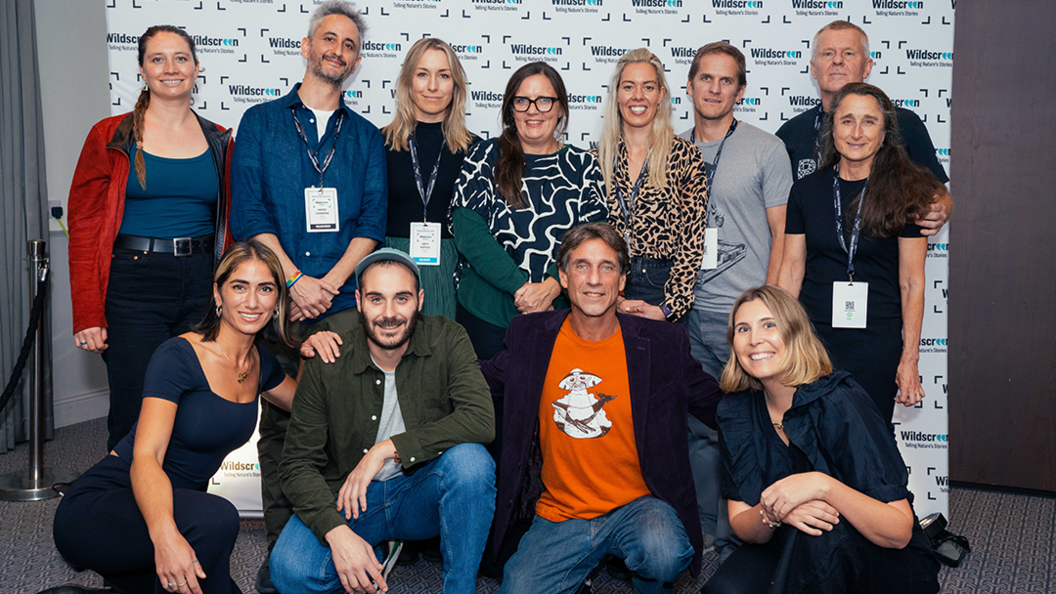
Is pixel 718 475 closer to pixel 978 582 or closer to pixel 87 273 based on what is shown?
pixel 978 582

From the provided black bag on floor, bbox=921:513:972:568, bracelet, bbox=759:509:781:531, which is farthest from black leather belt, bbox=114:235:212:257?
black bag on floor, bbox=921:513:972:568

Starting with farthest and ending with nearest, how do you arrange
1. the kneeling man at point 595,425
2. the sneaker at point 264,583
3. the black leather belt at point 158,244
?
the black leather belt at point 158,244, the sneaker at point 264,583, the kneeling man at point 595,425

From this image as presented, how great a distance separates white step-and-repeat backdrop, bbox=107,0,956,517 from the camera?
3.49 meters

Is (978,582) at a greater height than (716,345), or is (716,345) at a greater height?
(716,345)

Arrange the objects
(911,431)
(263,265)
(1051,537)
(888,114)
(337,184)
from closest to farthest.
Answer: (263,265)
(888,114)
(337,184)
(1051,537)
(911,431)

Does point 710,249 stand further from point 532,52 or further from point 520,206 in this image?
point 532,52

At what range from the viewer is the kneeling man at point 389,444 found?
2160mm

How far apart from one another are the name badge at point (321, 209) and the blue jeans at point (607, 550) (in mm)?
1383

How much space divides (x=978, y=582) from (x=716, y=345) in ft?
4.22

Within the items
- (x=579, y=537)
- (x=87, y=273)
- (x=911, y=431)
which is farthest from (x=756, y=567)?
(x=87, y=273)

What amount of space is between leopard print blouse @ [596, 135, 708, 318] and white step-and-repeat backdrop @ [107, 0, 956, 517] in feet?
3.13

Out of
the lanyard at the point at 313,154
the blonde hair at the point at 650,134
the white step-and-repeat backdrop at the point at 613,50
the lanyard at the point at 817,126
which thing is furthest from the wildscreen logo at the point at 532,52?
the lanyard at the point at 817,126

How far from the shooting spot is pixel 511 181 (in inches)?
107

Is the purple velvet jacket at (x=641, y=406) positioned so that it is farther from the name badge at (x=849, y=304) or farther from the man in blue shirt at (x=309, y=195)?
the man in blue shirt at (x=309, y=195)
